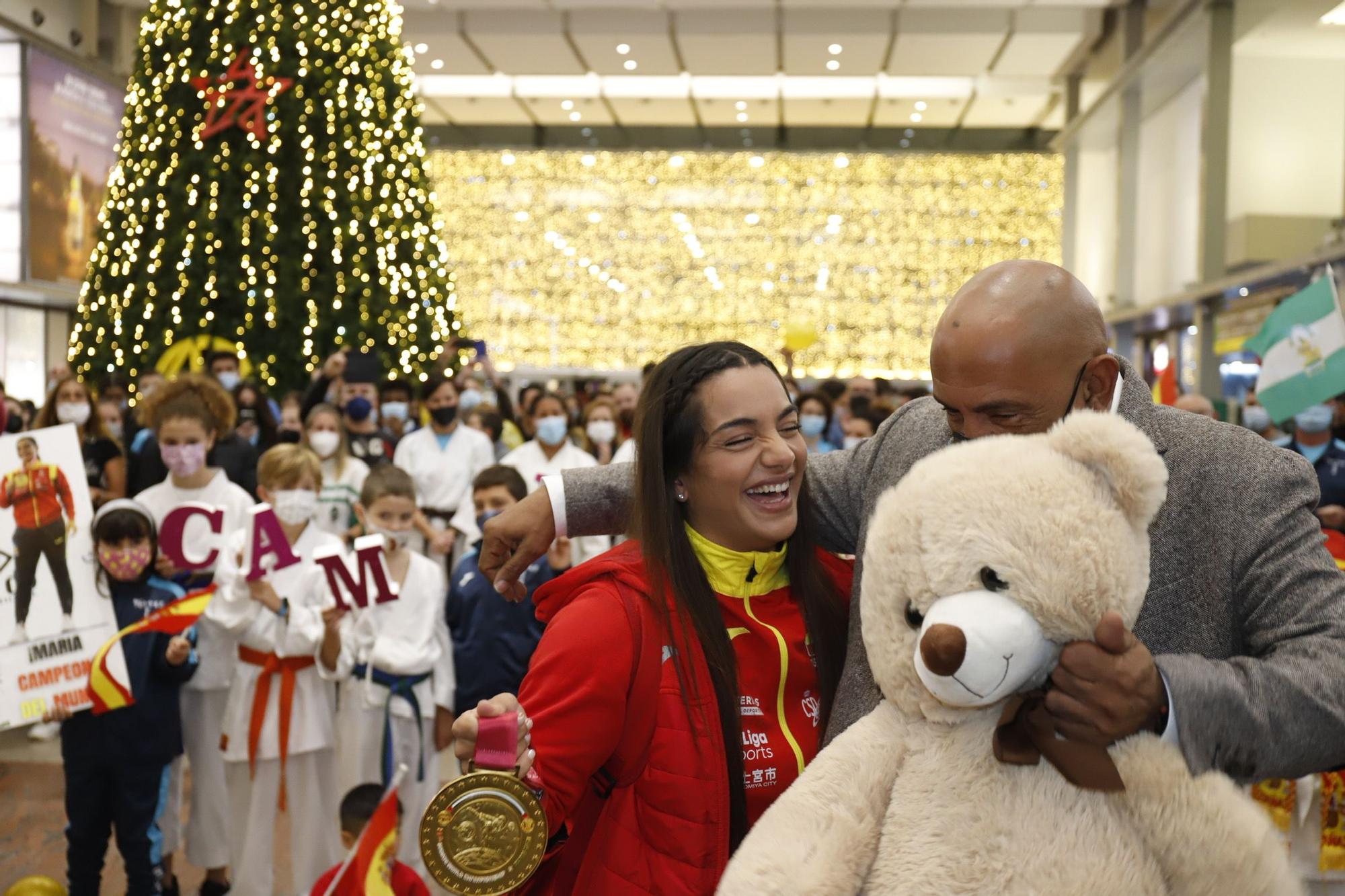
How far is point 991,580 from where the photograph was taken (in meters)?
1.38

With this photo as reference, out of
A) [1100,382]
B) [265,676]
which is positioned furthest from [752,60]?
[1100,382]

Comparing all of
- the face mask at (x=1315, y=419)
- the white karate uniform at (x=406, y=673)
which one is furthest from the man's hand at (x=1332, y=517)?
the white karate uniform at (x=406, y=673)

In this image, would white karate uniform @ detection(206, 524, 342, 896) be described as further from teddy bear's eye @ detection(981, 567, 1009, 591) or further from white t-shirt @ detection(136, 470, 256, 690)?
teddy bear's eye @ detection(981, 567, 1009, 591)

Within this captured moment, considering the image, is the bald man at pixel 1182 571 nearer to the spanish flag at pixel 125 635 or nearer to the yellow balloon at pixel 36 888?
the spanish flag at pixel 125 635

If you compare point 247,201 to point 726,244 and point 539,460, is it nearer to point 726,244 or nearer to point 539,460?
point 539,460

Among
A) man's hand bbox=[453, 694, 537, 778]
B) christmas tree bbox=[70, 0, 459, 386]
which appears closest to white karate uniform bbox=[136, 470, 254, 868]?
man's hand bbox=[453, 694, 537, 778]

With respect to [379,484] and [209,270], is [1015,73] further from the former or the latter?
Result: [379,484]

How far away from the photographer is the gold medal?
1499 mm

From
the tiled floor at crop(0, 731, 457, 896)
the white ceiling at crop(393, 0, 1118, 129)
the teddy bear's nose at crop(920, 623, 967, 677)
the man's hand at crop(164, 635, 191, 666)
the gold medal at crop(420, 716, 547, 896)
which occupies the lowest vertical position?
the tiled floor at crop(0, 731, 457, 896)

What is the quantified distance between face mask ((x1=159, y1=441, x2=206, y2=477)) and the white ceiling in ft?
38.0

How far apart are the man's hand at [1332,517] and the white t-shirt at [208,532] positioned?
14.8 ft

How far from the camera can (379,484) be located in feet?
16.9

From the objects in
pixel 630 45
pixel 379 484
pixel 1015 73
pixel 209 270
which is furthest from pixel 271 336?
pixel 1015 73

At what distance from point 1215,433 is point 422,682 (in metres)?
3.67
